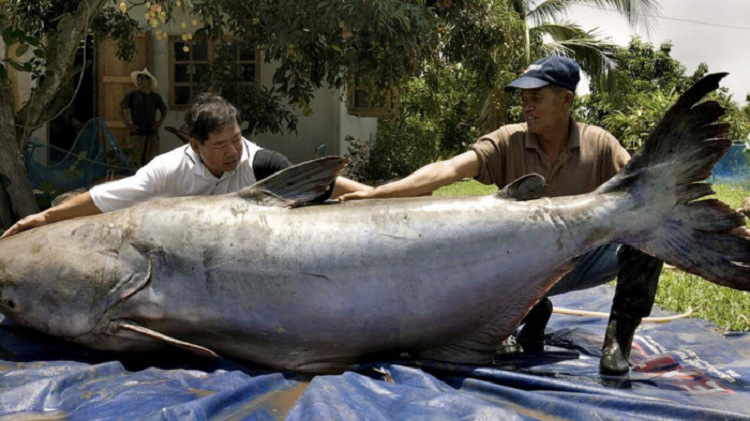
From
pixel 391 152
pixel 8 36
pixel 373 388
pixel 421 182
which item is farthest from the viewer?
pixel 391 152

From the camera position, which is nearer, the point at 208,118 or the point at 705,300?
the point at 208,118

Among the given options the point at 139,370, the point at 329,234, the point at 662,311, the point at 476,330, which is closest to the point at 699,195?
the point at 476,330

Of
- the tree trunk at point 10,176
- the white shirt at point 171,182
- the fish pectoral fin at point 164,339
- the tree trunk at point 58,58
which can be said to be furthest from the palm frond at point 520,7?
the fish pectoral fin at point 164,339

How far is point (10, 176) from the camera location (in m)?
6.16

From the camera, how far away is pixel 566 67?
3.74 meters

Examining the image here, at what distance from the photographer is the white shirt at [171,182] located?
12.1 feet

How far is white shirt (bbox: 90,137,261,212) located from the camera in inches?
145

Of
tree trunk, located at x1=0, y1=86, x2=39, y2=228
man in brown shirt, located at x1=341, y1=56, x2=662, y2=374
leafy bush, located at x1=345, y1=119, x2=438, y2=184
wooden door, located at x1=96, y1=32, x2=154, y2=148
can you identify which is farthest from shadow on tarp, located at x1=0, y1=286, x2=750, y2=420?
leafy bush, located at x1=345, y1=119, x2=438, y2=184

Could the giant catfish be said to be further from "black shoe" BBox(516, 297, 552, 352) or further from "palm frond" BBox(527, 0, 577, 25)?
"palm frond" BBox(527, 0, 577, 25)

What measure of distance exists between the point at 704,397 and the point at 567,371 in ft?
1.76

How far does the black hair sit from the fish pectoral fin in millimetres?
966

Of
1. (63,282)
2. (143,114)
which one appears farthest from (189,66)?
(63,282)

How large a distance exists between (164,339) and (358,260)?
0.80 metres

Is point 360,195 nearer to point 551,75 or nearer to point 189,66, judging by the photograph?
point 551,75
